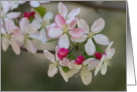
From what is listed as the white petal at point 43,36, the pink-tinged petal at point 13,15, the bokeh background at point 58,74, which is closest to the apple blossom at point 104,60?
the white petal at point 43,36

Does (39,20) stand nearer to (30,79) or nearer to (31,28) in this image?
(31,28)

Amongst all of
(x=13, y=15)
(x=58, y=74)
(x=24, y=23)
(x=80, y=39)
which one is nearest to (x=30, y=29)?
(x=24, y=23)

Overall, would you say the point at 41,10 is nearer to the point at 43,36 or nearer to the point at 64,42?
the point at 43,36

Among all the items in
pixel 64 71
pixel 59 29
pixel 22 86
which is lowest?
pixel 22 86

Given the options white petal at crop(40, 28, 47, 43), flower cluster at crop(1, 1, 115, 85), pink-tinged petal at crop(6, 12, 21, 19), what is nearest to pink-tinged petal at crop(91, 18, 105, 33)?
flower cluster at crop(1, 1, 115, 85)

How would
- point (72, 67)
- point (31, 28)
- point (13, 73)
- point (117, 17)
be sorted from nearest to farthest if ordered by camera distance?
point (72, 67) < point (31, 28) < point (117, 17) < point (13, 73)

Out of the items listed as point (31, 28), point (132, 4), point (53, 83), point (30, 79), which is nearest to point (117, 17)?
point (53, 83)
